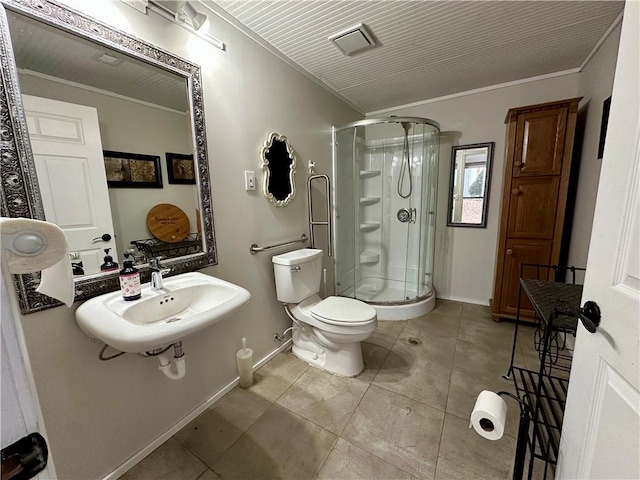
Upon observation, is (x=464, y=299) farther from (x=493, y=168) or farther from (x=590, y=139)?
(x=590, y=139)

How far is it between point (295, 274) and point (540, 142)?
220 centimetres

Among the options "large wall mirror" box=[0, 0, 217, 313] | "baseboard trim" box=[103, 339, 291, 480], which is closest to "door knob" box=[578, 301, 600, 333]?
"large wall mirror" box=[0, 0, 217, 313]

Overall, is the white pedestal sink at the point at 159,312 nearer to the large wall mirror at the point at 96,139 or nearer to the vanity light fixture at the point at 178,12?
the large wall mirror at the point at 96,139

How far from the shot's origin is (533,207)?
2.17 meters

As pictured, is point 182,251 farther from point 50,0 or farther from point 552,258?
point 552,258

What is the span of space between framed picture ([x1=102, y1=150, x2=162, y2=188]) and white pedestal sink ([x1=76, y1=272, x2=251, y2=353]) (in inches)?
18.8

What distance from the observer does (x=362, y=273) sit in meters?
3.19

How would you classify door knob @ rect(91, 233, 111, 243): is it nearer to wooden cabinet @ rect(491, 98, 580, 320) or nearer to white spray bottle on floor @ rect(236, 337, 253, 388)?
white spray bottle on floor @ rect(236, 337, 253, 388)

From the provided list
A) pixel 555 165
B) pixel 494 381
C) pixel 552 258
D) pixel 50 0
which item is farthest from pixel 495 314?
pixel 50 0

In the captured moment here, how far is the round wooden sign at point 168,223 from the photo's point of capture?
4.25 feet

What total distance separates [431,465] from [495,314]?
1.74 metres

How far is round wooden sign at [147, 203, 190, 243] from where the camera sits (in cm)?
130

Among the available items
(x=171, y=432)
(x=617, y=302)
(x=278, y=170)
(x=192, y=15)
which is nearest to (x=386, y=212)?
(x=278, y=170)

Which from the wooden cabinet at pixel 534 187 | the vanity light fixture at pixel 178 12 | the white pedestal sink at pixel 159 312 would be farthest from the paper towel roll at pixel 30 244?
the wooden cabinet at pixel 534 187
